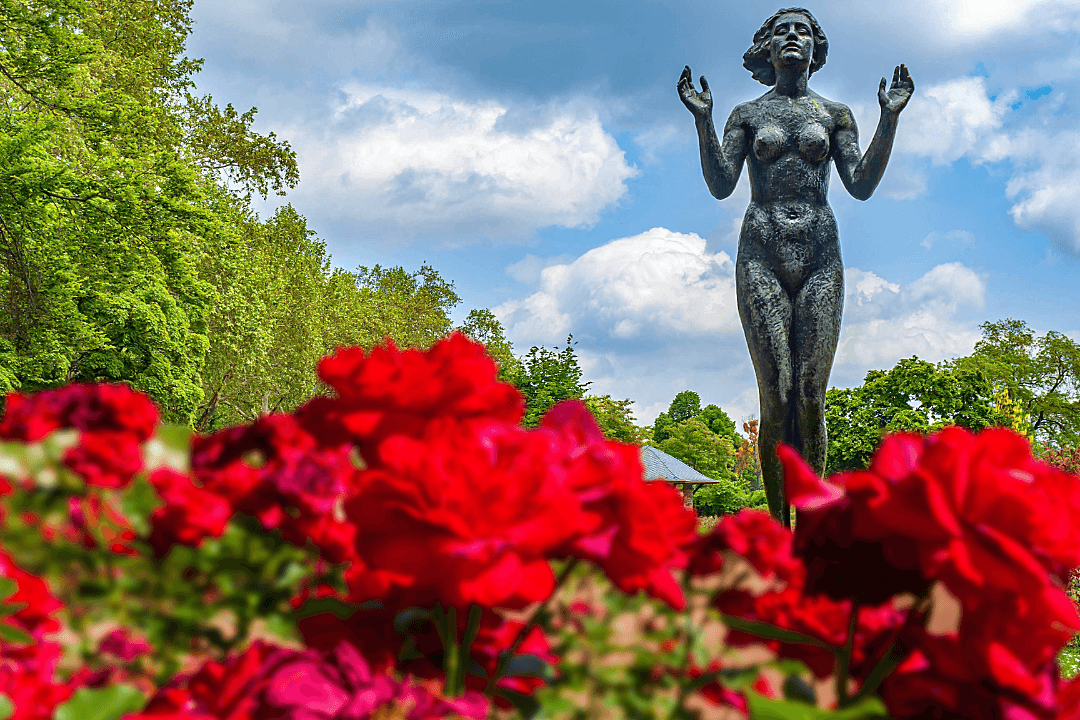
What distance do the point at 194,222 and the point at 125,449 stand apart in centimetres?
1657

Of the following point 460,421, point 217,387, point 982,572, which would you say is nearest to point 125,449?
point 460,421

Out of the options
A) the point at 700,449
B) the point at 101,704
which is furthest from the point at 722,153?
the point at 700,449

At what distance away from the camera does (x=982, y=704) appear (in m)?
0.76

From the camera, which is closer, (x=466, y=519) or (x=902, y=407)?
(x=466, y=519)

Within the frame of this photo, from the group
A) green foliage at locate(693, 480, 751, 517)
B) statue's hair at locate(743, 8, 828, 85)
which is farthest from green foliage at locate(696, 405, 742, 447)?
statue's hair at locate(743, 8, 828, 85)

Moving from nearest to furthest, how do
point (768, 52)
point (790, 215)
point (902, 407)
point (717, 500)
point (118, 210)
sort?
point (790, 215), point (768, 52), point (118, 210), point (902, 407), point (717, 500)

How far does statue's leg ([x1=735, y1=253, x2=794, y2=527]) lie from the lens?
18.3ft

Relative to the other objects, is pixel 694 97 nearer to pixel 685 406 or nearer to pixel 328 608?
pixel 328 608

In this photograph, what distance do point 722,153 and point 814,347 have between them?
1676mm

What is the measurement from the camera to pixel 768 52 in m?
6.56

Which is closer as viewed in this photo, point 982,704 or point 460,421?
point 982,704

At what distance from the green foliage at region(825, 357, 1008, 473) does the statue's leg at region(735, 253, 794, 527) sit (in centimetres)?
2296

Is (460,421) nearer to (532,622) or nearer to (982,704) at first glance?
(532,622)

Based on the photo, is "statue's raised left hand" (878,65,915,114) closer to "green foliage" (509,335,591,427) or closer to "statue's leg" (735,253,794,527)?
"statue's leg" (735,253,794,527)
